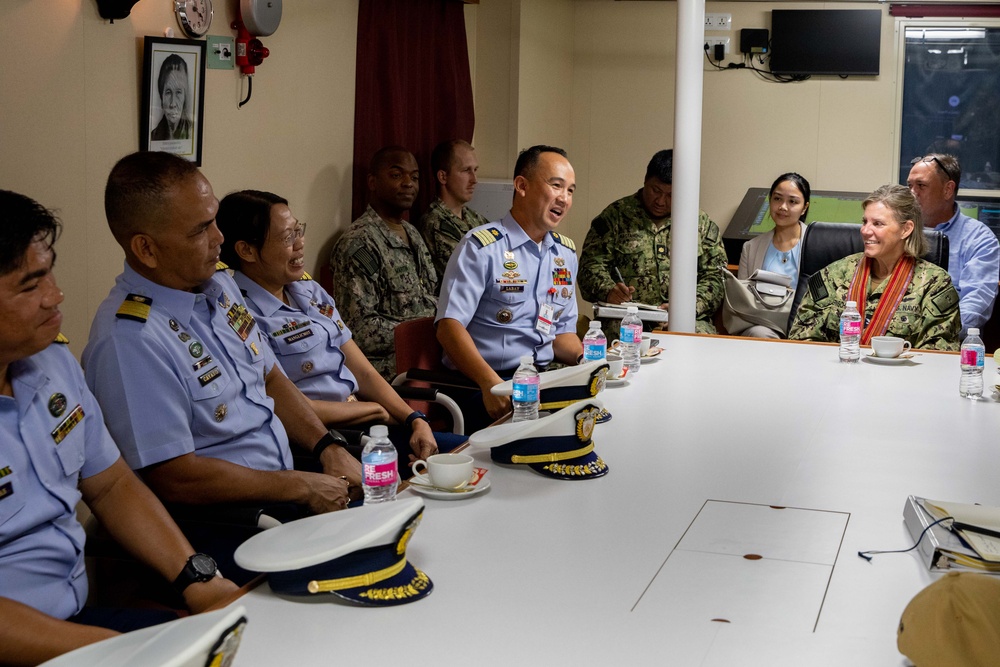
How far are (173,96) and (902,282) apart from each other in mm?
2768

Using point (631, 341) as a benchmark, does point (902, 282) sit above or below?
above

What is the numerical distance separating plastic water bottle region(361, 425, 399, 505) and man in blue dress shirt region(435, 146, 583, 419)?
144 cm

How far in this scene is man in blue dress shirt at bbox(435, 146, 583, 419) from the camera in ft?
11.8

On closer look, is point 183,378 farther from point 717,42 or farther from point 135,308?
point 717,42

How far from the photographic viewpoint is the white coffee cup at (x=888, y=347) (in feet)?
11.8

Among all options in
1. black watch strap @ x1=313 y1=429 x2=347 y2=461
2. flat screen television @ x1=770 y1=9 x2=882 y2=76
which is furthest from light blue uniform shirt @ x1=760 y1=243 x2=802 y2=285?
black watch strap @ x1=313 y1=429 x2=347 y2=461

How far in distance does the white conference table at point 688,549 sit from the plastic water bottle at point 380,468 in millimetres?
96

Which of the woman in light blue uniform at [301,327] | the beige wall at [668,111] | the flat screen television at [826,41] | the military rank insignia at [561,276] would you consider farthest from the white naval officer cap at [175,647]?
the flat screen television at [826,41]

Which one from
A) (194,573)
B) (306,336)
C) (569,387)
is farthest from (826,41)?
(194,573)

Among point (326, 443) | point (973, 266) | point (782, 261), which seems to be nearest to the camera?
point (326, 443)

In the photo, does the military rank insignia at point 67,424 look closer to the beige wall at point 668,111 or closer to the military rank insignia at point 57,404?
the military rank insignia at point 57,404

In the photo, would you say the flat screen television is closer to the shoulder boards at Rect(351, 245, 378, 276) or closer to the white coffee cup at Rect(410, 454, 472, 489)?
the shoulder boards at Rect(351, 245, 378, 276)

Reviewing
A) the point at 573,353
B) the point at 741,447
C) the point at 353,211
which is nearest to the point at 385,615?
the point at 741,447

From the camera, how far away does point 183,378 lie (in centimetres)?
224
